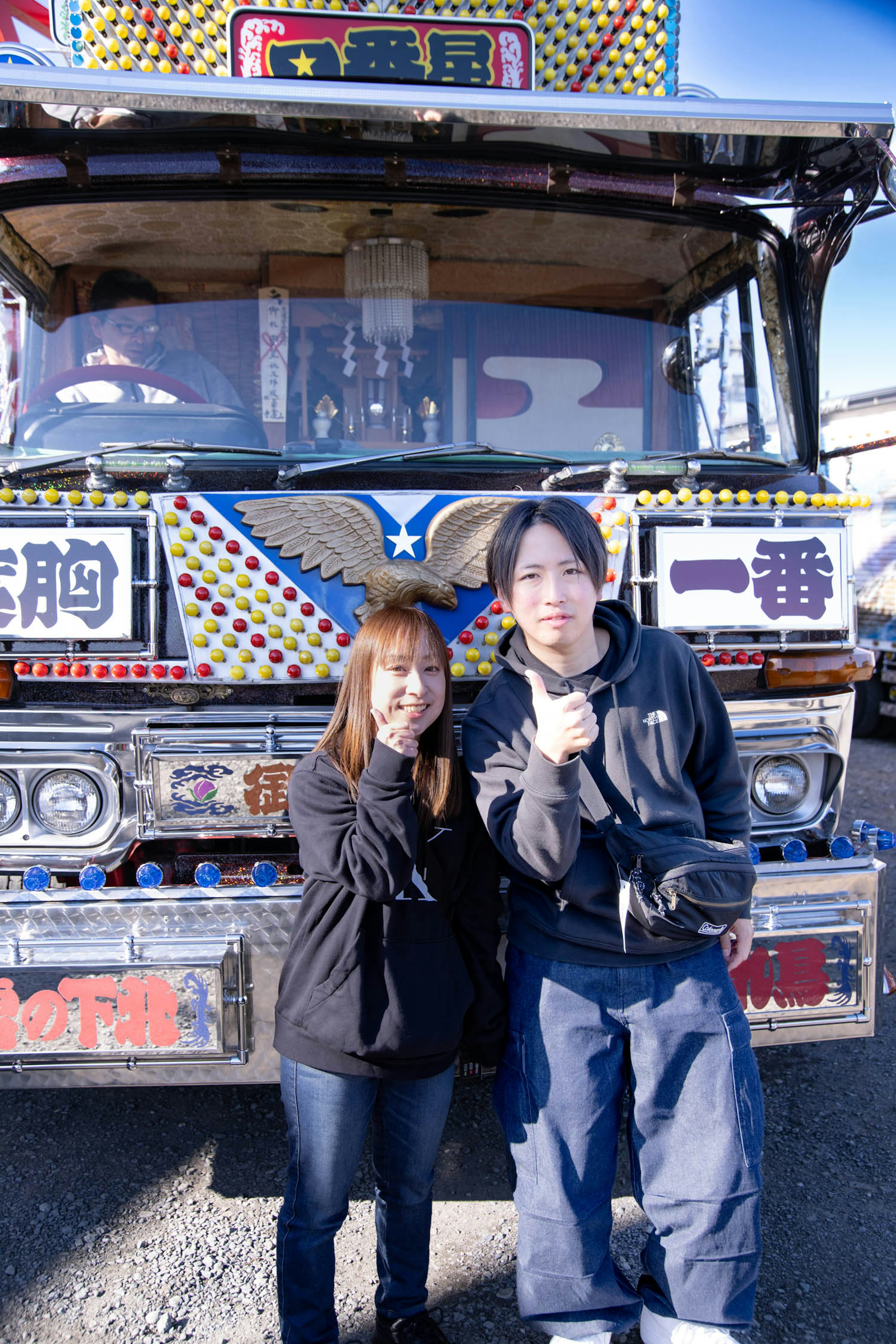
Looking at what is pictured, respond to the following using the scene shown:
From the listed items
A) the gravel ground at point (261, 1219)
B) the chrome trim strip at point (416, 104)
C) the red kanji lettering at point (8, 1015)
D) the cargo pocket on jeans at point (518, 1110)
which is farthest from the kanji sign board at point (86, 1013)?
the chrome trim strip at point (416, 104)

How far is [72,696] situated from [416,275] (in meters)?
1.67

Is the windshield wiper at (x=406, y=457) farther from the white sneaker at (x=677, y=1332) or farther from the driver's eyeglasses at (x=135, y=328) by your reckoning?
the white sneaker at (x=677, y=1332)

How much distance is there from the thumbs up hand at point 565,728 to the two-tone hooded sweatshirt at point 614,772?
0.12 m

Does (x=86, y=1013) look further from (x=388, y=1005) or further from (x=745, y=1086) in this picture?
(x=745, y=1086)

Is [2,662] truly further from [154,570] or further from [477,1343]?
[477,1343]

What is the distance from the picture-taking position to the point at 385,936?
1838mm

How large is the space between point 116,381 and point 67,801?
128cm

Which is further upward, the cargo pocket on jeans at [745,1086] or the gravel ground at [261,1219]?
the cargo pocket on jeans at [745,1086]

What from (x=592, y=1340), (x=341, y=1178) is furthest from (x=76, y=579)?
(x=592, y=1340)

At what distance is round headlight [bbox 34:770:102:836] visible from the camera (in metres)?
2.31

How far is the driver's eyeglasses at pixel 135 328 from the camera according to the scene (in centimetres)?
288

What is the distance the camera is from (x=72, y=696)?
234cm

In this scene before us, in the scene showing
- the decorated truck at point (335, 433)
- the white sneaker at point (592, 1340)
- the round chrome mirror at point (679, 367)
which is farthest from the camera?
the round chrome mirror at point (679, 367)

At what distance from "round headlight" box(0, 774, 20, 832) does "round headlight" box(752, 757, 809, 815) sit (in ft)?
6.24
